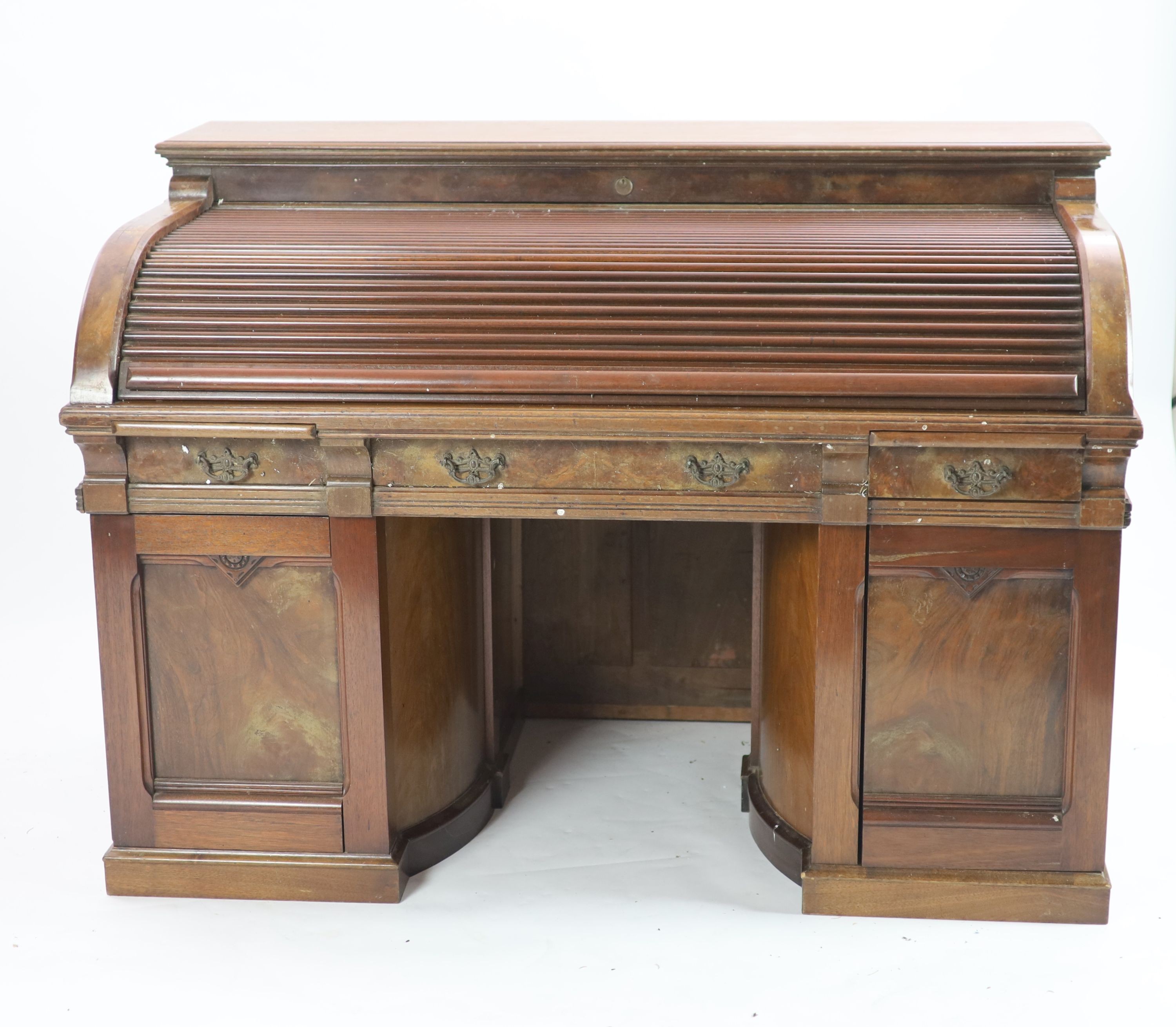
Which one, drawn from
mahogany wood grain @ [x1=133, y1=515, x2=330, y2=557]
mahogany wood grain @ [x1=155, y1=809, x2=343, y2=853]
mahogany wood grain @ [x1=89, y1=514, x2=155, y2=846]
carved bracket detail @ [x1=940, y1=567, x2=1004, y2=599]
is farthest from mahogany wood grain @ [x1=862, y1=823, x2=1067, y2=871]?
mahogany wood grain @ [x1=89, y1=514, x2=155, y2=846]

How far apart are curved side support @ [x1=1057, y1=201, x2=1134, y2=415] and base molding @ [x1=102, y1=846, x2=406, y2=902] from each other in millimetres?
1726

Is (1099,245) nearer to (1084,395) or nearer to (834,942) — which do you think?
(1084,395)

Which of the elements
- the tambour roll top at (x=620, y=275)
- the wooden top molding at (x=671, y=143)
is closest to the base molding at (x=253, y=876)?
the tambour roll top at (x=620, y=275)

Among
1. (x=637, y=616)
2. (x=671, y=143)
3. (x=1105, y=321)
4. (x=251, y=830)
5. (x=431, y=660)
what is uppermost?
(x=671, y=143)

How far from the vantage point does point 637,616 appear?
4.16 meters

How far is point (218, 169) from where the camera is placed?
351cm

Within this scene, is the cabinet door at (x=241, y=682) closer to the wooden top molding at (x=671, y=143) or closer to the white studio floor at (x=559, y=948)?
the white studio floor at (x=559, y=948)

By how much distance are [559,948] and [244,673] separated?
87cm

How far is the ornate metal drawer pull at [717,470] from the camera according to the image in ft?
9.88

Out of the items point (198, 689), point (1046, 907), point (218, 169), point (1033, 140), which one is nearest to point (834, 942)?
point (1046, 907)

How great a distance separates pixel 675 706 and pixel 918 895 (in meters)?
1.17

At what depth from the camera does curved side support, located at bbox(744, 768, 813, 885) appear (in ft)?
10.8

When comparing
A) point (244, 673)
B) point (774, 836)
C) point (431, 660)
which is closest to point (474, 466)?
point (431, 660)

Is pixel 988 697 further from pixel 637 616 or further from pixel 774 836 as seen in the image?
pixel 637 616
